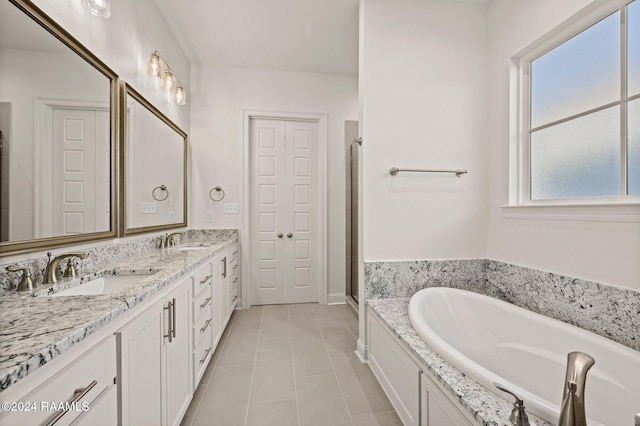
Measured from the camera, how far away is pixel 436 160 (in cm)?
207

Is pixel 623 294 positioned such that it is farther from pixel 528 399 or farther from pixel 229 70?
pixel 229 70

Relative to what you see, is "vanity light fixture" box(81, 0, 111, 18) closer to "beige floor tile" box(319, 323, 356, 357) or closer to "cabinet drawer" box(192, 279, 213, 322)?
"cabinet drawer" box(192, 279, 213, 322)

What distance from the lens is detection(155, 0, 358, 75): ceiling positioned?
2205 mm

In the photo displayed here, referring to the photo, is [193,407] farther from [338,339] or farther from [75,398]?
[338,339]

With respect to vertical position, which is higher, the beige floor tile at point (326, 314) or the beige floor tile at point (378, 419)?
the beige floor tile at point (326, 314)

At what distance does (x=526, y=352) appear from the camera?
4.80 feet

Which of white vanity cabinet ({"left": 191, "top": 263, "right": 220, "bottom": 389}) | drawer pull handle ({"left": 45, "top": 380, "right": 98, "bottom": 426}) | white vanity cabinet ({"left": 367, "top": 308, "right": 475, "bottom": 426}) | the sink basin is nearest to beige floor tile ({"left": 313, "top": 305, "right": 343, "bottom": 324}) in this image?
white vanity cabinet ({"left": 367, "top": 308, "right": 475, "bottom": 426})

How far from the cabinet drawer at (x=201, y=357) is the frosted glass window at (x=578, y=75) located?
8.92 feet

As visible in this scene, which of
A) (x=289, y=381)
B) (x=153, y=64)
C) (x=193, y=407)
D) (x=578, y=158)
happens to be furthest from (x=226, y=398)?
(x=578, y=158)

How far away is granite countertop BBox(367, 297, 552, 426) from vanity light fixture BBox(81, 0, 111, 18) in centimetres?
231

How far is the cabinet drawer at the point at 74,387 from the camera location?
56 centimetres

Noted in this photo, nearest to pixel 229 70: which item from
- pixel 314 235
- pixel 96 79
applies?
pixel 96 79

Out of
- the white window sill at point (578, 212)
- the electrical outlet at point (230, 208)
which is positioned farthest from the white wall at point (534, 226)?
the electrical outlet at point (230, 208)

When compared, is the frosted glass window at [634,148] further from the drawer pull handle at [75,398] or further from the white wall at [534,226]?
the drawer pull handle at [75,398]
